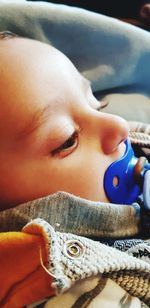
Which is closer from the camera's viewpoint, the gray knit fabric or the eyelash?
the gray knit fabric

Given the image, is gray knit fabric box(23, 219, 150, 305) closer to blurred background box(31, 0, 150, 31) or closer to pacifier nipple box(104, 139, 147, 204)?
pacifier nipple box(104, 139, 147, 204)

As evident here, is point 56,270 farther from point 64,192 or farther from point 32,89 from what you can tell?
point 32,89

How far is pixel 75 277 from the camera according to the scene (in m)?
0.62

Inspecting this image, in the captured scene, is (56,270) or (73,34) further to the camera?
(73,34)

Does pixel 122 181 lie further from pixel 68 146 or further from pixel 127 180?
pixel 68 146

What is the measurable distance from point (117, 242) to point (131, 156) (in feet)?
0.49

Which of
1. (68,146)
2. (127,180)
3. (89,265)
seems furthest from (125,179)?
→ (89,265)

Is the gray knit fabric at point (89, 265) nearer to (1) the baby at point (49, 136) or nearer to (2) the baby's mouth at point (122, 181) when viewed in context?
(1) the baby at point (49, 136)

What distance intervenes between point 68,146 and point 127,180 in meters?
0.12

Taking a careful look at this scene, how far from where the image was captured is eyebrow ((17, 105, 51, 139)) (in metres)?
0.75

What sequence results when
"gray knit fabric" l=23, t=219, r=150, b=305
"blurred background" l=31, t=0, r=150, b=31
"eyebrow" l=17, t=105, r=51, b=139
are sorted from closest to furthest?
"gray knit fabric" l=23, t=219, r=150, b=305
"eyebrow" l=17, t=105, r=51, b=139
"blurred background" l=31, t=0, r=150, b=31

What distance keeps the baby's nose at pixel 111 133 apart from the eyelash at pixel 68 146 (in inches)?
1.7

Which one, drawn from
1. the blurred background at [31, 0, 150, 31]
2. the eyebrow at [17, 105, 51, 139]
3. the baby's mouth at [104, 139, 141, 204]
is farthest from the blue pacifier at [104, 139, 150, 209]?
the blurred background at [31, 0, 150, 31]

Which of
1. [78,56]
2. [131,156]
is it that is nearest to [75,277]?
[131,156]
